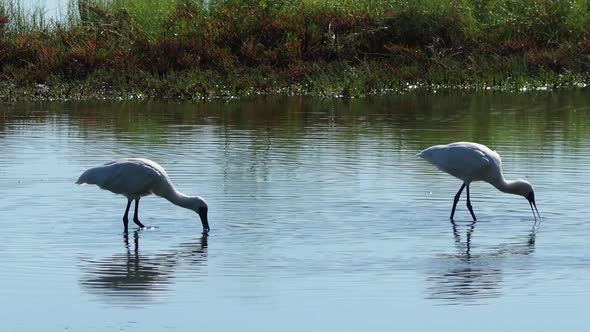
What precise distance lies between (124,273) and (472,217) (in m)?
3.88

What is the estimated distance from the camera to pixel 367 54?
2975 centimetres

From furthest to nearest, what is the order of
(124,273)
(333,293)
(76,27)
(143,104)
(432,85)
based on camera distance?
(76,27), (432,85), (143,104), (124,273), (333,293)

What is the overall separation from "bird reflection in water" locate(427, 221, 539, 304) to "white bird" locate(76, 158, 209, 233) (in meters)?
2.50

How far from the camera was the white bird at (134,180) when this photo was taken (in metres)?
13.3

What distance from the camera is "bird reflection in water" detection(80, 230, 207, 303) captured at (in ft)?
34.6

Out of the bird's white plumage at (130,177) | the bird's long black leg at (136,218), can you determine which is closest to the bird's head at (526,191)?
the bird's white plumage at (130,177)

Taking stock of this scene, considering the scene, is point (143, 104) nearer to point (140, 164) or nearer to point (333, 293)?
point (140, 164)

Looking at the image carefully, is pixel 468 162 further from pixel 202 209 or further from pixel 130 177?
→ pixel 130 177

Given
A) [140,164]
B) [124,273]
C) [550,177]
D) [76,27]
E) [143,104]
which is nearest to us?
[124,273]

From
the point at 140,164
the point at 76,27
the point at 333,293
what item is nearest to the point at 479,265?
the point at 333,293

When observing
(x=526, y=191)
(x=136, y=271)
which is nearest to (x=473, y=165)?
(x=526, y=191)

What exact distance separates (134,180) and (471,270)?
137 inches

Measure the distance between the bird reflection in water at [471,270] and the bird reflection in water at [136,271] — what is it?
6.13 feet

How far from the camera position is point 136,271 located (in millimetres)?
11383
